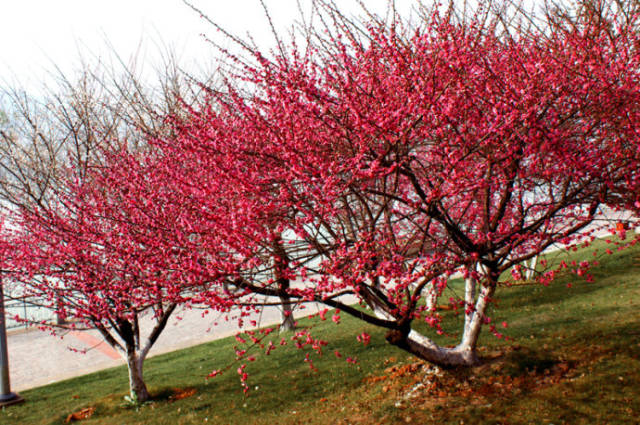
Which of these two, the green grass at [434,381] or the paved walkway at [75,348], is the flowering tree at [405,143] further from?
the paved walkway at [75,348]

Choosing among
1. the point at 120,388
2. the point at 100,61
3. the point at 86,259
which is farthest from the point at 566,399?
the point at 100,61

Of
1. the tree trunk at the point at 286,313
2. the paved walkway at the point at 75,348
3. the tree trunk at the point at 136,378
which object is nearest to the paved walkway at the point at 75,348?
the paved walkway at the point at 75,348

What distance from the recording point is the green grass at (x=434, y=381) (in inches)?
209

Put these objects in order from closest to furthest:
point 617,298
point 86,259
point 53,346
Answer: point 86,259 < point 617,298 < point 53,346

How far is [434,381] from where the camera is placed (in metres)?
6.25

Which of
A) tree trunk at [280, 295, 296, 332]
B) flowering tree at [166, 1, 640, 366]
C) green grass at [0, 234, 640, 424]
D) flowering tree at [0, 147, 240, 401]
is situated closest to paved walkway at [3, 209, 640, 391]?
tree trunk at [280, 295, 296, 332]

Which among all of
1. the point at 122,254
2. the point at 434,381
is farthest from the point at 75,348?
the point at 434,381

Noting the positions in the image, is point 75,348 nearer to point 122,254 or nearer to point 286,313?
point 122,254

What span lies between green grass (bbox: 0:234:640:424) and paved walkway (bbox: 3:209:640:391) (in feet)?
4.53

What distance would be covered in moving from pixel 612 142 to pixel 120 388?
9.61 m

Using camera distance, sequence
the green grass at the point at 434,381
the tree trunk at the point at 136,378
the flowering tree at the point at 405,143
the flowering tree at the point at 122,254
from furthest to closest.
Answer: the tree trunk at the point at 136,378
the green grass at the point at 434,381
the flowering tree at the point at 122,254
the flowering tree at the point at 405,143

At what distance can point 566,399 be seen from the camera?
204 inches

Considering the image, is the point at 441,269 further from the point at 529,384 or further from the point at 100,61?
the point at 100,61

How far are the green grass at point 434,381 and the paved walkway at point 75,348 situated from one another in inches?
54.4
